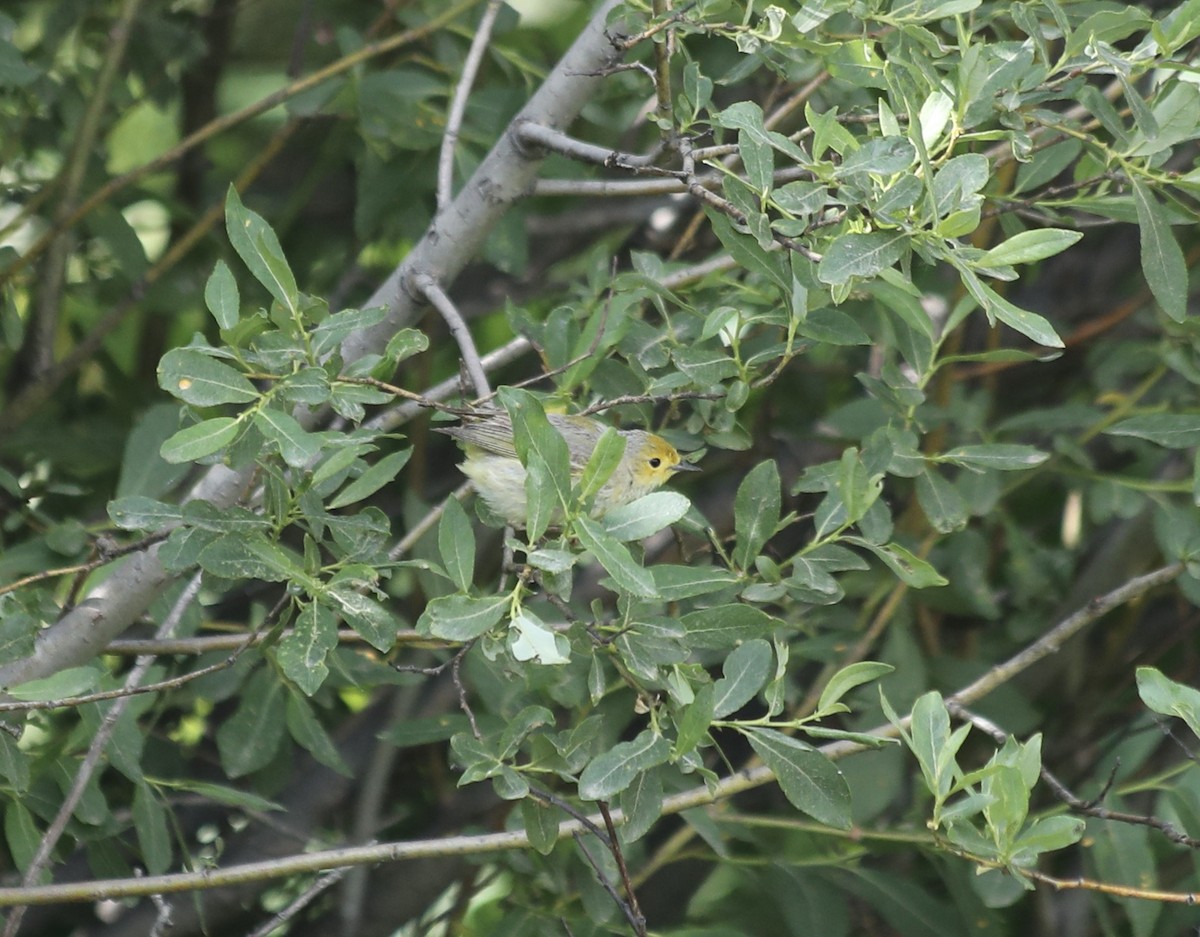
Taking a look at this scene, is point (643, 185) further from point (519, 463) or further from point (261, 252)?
point (519, 463)

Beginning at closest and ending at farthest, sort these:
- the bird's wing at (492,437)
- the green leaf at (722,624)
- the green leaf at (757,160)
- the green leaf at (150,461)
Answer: the green leaf at (757,160) → the green leaf at (722,624) → the green leaf at (150,461) → the bird's wing at (492,437)

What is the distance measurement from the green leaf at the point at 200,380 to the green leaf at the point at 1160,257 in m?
1.49

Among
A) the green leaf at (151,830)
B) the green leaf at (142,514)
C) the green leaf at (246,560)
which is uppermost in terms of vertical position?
the green leaf at (142,514)

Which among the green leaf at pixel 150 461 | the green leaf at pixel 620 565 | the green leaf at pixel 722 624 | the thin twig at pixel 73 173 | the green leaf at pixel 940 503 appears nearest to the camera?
the green leaf at pixel 620 565

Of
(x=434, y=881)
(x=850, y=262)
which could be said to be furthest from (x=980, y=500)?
(x=434, y=881)

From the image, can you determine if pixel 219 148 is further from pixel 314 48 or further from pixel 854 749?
pixel 854 749

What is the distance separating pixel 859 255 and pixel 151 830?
1818mm

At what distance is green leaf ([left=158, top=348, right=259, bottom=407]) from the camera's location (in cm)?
188

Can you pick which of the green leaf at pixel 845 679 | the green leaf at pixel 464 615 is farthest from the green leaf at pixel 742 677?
the green leaf at pixel 464 615

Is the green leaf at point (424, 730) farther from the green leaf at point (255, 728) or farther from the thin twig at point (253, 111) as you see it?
the thin twig at point (253, 111)

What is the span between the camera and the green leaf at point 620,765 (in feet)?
Result: 6.24

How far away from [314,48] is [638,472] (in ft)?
5.76

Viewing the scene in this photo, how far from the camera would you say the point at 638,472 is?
407cm

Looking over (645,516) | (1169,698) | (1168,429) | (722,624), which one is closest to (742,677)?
(722,624)
